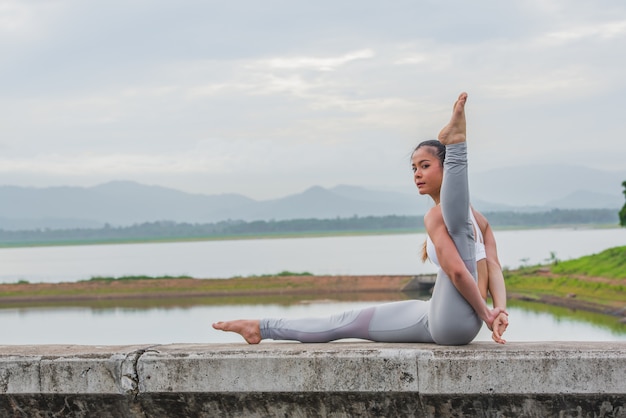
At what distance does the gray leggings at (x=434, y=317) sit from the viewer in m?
3.31

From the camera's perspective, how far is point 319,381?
317 cm

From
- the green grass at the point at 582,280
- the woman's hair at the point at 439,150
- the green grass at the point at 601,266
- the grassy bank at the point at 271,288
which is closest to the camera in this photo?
the woman's hair at the point at 439,150

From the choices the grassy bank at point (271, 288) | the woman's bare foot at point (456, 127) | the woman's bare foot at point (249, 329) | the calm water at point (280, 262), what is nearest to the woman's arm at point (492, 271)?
the woman's bare foot at point (456, 127)

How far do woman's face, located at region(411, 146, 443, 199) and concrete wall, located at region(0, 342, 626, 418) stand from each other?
0.74 m

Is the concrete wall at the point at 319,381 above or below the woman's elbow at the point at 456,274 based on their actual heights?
below

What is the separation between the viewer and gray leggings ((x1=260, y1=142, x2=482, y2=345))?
10.8 ft

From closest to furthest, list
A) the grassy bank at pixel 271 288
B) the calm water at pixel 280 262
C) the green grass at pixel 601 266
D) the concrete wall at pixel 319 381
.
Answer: the concrete wall at pixel 319 381 → the green grass at pixel 601 266 → the grassy bank at pixel 271 288 → the calm water at pixel 280 262

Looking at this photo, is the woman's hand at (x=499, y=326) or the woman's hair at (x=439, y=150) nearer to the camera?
the woman's hand at (x=499, y=326)

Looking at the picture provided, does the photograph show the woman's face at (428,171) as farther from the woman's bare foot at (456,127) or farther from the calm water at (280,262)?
the calm water at (280,262)

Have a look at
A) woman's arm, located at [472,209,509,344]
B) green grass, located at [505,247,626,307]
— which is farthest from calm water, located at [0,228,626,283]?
woman's arm, located at [472,209,509,344]

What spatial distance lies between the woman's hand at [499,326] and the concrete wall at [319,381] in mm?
80

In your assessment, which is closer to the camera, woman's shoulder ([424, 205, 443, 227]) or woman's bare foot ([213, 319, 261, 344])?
woman's shoulder ([424, 205, 443, 227])

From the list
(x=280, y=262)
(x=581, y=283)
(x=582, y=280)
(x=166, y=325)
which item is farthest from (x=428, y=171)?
(x=280, y=262)

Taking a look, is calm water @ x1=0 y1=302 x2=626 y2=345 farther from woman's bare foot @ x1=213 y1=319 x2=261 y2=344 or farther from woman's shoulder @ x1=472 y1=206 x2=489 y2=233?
woman's bare foot @ x1=213 y1=319 x2=261 y2=344
